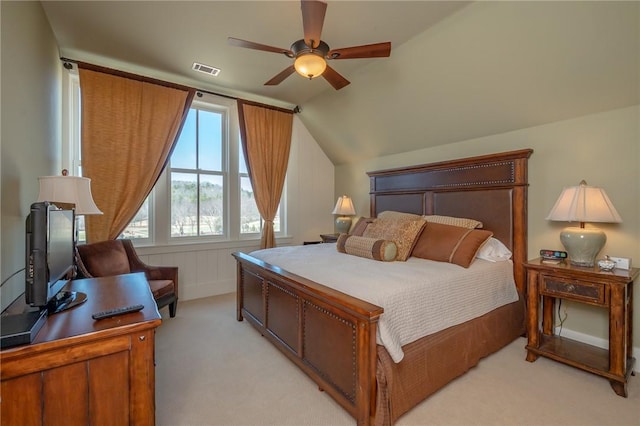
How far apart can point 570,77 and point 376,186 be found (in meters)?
2.44

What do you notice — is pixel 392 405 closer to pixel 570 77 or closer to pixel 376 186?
pixel 570 77

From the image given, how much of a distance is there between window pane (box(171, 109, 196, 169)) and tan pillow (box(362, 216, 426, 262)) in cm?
271

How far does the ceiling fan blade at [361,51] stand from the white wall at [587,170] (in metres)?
1.75

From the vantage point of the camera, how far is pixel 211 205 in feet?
13.9

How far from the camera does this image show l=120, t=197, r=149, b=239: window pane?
3637 millimetres

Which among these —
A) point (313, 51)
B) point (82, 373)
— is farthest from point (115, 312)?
point (313, 51)

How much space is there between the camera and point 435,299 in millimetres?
1916

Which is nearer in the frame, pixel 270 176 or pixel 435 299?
pixel 435 299

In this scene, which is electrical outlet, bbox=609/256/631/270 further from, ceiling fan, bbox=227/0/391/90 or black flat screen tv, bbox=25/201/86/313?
black flat screen tv, bbox=25/201/86/313

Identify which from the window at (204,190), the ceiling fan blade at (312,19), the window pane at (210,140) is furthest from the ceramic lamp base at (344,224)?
the ceiling fan blade at (312,19)

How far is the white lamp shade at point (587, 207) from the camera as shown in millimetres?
2129

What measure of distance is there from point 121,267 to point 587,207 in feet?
14.0

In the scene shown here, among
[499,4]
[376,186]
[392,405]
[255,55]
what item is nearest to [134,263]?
[255,55]

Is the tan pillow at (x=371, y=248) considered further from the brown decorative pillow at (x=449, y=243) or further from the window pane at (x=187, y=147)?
the window pane at (x=187, y=147)
